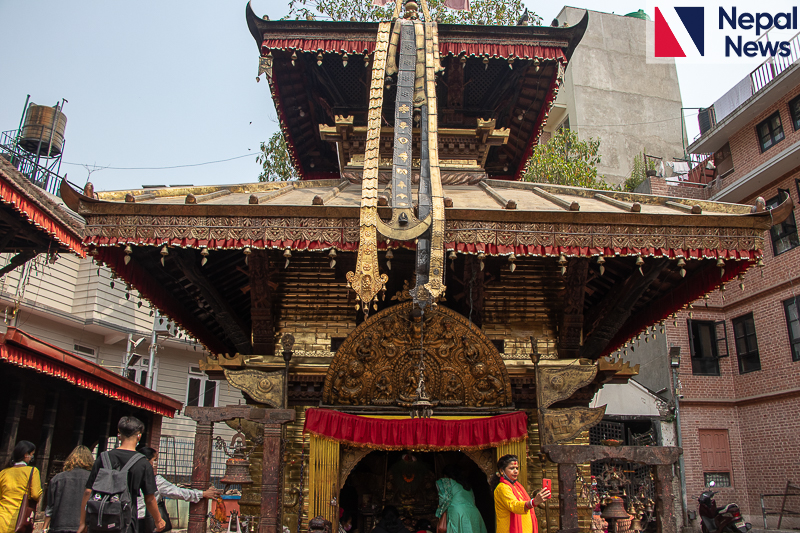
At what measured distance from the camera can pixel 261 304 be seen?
7.70 meters

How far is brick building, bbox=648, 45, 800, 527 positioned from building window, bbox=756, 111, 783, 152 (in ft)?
0.11

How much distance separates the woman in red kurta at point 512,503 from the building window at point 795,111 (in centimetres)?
1873

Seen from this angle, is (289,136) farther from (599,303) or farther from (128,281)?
(599,303)

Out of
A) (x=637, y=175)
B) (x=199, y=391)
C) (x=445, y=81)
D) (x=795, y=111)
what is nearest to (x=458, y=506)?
(x=445, y=81)

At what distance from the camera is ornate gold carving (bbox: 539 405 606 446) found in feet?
23.4

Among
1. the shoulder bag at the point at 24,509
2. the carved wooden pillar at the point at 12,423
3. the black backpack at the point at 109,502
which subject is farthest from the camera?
the carved wooden pillar at the point at 12,423

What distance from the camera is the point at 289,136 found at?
438 inches

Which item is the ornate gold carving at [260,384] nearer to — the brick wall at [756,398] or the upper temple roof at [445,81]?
the upper temple roof at [445,81]

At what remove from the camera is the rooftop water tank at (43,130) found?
20.7m

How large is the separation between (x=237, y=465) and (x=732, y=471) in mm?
18799

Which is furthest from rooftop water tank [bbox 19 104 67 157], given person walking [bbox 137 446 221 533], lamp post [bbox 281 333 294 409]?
person walking [bbox 137 446 221 533]

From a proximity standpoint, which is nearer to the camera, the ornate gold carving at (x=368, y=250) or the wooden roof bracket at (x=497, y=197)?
the ornate gold carving at (x=368, y=250)

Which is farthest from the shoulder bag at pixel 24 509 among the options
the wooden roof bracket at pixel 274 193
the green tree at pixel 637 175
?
the green tree at pixel 637 175

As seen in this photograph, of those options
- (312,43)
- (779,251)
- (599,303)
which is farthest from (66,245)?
(779,251)
